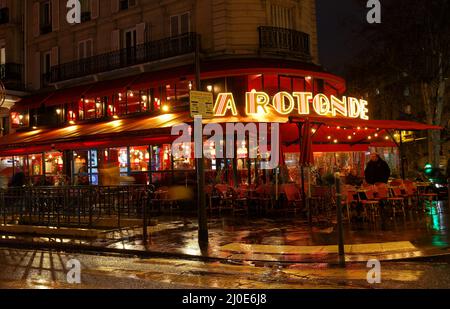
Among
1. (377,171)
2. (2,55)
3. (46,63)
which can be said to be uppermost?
(2,55)

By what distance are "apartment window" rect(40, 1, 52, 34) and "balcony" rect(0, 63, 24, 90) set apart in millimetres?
2693

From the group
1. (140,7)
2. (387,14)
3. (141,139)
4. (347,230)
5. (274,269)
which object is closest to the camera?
(274,269)

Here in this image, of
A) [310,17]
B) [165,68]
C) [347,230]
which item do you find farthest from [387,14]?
[347,230]

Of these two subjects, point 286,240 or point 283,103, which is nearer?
point 286,240

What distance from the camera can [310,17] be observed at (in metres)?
23.1

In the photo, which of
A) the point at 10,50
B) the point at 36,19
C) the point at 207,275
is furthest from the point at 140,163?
the point at 10,50

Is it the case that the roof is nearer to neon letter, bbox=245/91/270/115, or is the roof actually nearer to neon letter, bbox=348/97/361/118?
neon letter, bbox=245/91/270/115

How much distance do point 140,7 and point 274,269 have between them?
1752 centimetres

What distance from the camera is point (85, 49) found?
25.2 metres

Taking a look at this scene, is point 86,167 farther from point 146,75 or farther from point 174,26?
point 174,26

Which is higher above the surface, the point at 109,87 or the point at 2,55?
the point at 2,55

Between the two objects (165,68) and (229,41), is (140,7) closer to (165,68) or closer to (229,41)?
(165,68)

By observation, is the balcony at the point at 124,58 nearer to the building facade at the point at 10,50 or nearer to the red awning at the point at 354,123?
the building facade at the point at 10,50

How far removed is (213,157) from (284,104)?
3.34 metres
